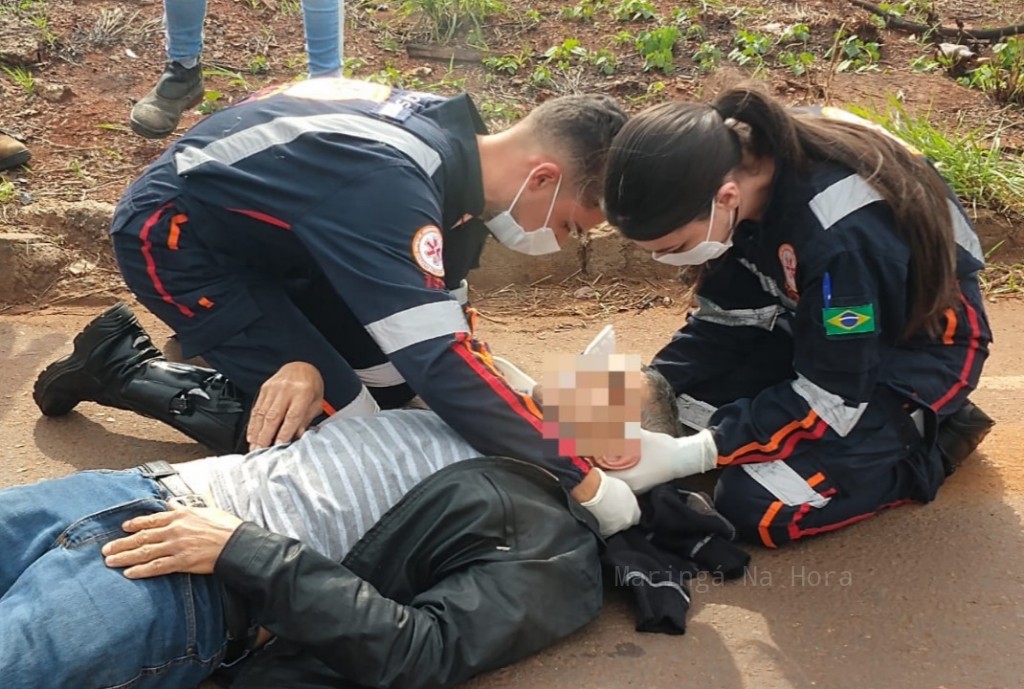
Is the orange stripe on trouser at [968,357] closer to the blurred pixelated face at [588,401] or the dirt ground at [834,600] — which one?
the dirt ground at [834,600]

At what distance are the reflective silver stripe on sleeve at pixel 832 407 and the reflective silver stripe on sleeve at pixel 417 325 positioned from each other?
2.68ft

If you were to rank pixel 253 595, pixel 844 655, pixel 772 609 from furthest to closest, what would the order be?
pixel 772 609 → pixel 844 655 → pixel 253 595

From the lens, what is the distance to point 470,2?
5.38 m

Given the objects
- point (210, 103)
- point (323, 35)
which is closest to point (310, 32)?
point (323, 35)

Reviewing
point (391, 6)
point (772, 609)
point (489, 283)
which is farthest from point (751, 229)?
point (391, 6)

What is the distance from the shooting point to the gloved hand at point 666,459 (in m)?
2.46

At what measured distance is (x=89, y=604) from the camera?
5.91 feet

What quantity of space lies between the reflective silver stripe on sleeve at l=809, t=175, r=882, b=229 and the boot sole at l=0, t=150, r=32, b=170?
3052mm

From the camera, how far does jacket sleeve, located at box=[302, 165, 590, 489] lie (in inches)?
84.6

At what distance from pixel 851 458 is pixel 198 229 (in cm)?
163

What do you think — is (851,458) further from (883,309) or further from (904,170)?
(904,170)

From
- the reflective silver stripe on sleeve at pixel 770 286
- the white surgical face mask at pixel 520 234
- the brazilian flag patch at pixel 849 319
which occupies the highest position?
the white surgical face mask at pixel 520 234

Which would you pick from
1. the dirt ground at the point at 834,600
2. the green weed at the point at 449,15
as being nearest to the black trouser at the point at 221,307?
the dirt ground at the point at 834,600

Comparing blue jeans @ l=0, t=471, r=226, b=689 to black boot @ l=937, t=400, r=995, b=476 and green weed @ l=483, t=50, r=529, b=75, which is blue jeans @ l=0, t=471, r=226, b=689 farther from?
green weed @ l=483, t=50, r=529, b=75
